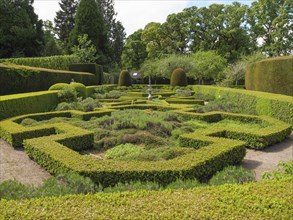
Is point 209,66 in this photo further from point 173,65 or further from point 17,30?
point 17,30

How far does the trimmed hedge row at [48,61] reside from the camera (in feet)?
84.1

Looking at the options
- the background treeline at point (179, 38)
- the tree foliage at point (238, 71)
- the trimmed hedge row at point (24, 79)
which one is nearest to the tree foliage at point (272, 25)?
the background treeline at point (179, 38)

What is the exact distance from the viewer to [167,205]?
2.88m

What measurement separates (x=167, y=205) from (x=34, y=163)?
5041mm

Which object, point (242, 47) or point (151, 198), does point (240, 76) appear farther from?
point (151, 198)

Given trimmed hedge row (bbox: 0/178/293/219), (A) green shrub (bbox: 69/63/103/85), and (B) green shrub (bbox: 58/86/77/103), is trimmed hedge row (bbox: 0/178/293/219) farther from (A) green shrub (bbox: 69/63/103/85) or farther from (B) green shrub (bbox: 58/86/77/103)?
(A) green shrub (bbox: 69/63/103/85)

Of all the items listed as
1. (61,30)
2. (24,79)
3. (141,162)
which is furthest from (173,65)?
(141,162)

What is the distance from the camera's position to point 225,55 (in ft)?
128

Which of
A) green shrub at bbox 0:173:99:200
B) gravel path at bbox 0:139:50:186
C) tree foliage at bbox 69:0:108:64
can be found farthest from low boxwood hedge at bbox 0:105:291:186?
tree foliage at bbox 69:0:108:64

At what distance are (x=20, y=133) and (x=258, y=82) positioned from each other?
590 inches

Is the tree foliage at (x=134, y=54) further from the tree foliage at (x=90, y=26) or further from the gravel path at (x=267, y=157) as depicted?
the gravel path at (x=267, y=157)

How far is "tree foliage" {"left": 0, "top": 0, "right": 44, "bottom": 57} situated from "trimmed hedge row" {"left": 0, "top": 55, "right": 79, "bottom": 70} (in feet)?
18.4

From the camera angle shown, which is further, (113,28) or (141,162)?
(113,28)

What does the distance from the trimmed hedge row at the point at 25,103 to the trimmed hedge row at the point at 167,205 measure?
353 inches
